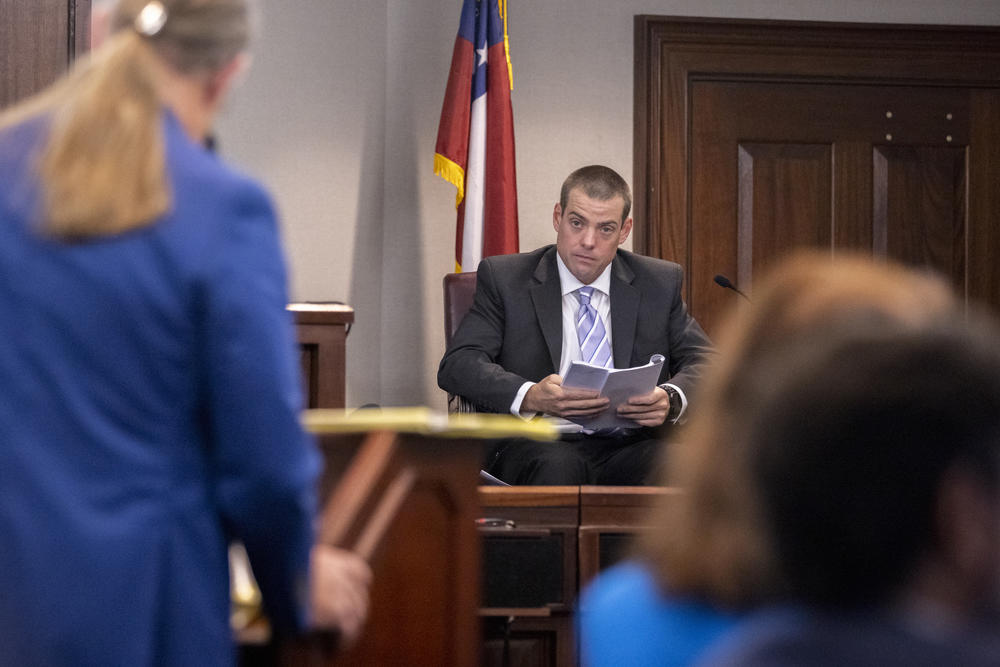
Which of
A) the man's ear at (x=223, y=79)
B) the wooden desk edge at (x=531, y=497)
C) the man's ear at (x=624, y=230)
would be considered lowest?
the wooden desk edge at (x=531, y=497)

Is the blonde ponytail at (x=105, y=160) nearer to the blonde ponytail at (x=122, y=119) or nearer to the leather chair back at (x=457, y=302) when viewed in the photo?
the blonde ponytail at (x=122, y=119)

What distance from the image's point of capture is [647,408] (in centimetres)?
347

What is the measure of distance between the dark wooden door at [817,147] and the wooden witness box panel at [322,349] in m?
3.17

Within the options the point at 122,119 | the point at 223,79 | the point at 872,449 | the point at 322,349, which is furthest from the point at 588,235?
the point at 872,449

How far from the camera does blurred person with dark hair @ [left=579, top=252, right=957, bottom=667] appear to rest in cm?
72

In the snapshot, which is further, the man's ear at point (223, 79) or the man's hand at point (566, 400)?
the man's hand at point (566, 400)

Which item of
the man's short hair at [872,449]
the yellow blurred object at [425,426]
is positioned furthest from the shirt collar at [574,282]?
the man's short hair at [872,449]

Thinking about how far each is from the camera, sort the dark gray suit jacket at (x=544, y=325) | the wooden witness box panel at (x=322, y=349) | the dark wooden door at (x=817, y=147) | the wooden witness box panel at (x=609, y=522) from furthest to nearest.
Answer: the dark wooden door at (x=817, y=147), the dark gray suit jacket at (x=544, y=325), the wooden witness box panel at (x=609, y=522), the wooden witness box panel at (x=322, y=349)

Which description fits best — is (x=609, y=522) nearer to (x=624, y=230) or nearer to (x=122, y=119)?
(x=122, y=119)

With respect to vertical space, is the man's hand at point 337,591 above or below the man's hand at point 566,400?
below

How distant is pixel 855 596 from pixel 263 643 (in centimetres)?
92

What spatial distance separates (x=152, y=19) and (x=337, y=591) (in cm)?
66

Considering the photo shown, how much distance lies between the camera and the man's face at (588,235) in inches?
154

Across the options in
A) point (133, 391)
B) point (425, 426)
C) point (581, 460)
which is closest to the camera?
point (133, 391)
